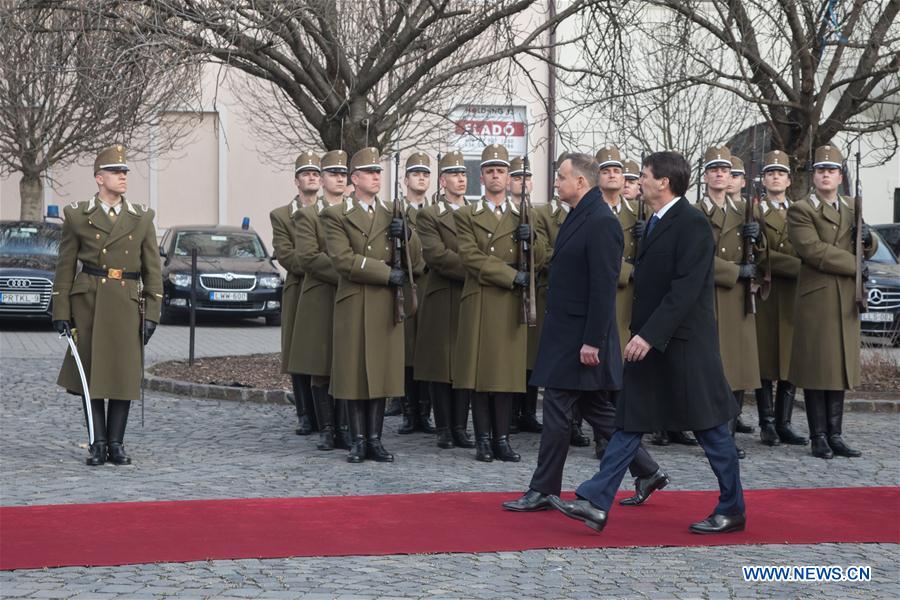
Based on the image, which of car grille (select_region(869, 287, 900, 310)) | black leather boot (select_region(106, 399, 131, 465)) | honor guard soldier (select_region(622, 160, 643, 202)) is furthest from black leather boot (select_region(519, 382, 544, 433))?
car grille (select_region(869, 287, 900, 310))

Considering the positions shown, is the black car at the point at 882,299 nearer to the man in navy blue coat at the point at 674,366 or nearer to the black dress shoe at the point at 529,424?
the black dress shoe at the point at 529,424

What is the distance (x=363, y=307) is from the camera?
9820 millimetres

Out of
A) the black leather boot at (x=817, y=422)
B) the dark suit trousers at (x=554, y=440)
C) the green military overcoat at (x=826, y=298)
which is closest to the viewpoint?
the dark suit trousers at (x=554, y=440)

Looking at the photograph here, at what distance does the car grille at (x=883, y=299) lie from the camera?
20.2 m

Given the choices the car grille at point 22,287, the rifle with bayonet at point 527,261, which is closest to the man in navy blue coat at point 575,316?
the rifle with bayonet at point 527,261

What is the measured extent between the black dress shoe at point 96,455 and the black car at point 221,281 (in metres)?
12.9

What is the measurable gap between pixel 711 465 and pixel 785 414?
3888mm

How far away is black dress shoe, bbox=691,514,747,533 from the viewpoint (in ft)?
24.1

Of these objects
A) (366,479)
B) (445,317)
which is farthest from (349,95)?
(366,479)

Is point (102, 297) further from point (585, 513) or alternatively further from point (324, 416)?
point (585, 513)

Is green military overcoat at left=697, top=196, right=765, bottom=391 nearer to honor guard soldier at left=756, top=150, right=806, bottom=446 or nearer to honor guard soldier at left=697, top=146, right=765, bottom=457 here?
honor guard soldier at left=697, top=146, right=765, bottom=457

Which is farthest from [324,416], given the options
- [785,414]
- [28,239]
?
[28,239]

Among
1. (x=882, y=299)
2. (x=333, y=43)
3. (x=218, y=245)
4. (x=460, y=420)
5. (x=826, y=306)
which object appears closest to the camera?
(x=826, y=306)

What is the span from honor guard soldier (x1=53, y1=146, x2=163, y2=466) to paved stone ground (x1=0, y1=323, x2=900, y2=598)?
1.40 ft
